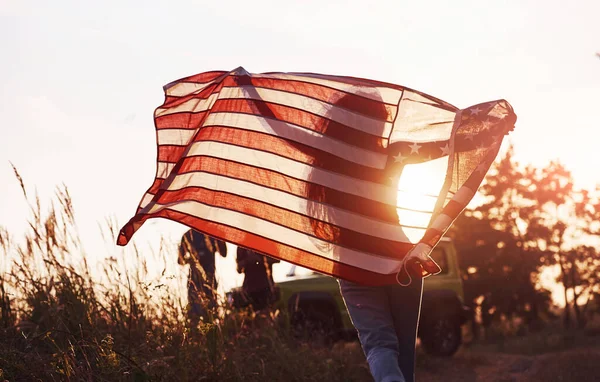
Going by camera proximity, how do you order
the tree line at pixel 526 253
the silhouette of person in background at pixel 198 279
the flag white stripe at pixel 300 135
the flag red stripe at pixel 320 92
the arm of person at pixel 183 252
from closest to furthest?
the flag white stripe at pixel 300 135 → the flag red stripe at pixel 320 92 → the silhouette of person in background at pixel 198 279 → the arm of person at pixel 183 252 → the tree line at pixel 526 253

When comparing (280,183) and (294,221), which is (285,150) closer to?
(280,183)

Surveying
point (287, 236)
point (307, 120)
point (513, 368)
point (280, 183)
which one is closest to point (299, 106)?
point (307, 120)

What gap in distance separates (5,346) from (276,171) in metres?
2.25

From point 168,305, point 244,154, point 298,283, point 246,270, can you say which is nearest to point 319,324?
point 298,283

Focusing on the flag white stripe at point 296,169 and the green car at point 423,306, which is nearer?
the flag white stripe at point 296,169

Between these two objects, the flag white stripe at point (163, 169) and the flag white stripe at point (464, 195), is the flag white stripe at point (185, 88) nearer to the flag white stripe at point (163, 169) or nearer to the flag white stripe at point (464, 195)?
the flag white stripe at point (163, 169)

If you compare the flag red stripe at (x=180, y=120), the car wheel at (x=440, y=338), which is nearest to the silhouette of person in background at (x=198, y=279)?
the flag red stripe at (x=180, y=120)

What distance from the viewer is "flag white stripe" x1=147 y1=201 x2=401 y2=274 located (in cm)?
443

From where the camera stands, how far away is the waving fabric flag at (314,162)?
14.7 ft

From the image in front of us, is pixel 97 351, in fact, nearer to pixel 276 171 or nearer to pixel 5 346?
pixel 5 346

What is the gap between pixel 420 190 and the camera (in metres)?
4.52

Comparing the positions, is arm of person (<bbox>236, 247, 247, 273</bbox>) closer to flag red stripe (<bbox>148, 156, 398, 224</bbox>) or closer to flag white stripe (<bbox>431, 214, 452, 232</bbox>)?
flag red stripe (<bbox>148, 156, 398, 224</bbox>)

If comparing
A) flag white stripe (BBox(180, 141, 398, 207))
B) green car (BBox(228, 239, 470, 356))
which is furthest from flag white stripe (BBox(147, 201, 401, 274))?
green car (BBox(228, 239, 470, 356))

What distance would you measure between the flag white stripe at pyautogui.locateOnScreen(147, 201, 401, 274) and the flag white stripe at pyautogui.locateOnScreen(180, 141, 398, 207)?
1.20 ft
